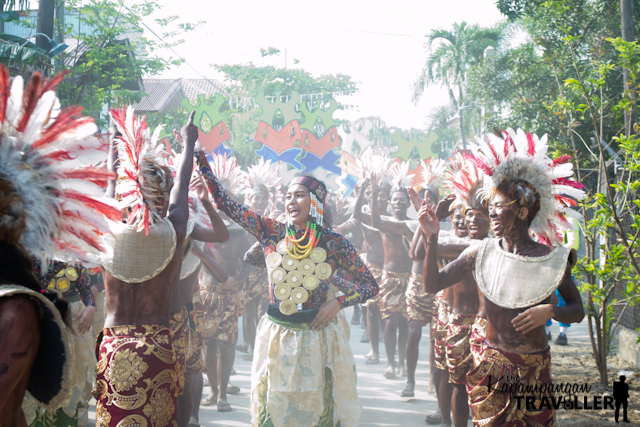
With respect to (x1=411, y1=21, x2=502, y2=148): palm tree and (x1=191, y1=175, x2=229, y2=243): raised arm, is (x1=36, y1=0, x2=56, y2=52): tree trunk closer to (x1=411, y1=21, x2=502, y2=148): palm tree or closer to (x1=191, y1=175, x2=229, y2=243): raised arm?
(x1=191, y1=175, x2=229, y2=243): raised arm

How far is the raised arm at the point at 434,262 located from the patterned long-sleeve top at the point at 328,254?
0.82 metres

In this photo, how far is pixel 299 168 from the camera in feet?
47.6

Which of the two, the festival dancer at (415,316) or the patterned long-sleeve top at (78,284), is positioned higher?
the patterned long-sleeve top at (78,284)

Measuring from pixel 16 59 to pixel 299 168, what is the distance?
22.3ft

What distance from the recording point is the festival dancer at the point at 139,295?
3.36m

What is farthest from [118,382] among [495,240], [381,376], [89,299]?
[381,376]

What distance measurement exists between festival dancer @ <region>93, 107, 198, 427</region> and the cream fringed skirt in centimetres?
89

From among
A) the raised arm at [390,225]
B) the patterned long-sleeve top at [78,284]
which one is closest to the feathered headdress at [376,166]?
the raised arm at [390,225]

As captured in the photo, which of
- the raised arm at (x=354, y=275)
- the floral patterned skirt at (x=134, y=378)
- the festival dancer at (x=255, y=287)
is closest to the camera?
the floral patterned skirt at (x=134, y=378)

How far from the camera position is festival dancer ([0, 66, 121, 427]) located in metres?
1.82

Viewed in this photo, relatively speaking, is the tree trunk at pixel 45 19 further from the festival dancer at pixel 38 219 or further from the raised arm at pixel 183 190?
the festival dancer at pixel 38 219

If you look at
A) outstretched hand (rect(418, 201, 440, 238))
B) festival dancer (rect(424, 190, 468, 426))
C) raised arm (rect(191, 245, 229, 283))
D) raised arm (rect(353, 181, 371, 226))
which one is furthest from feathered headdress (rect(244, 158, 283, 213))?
outstretched hand (rect(418, 201, 440, 238))

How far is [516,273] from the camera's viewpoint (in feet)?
11.7

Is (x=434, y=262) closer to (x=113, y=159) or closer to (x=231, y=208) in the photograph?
(x=231, y=208)
